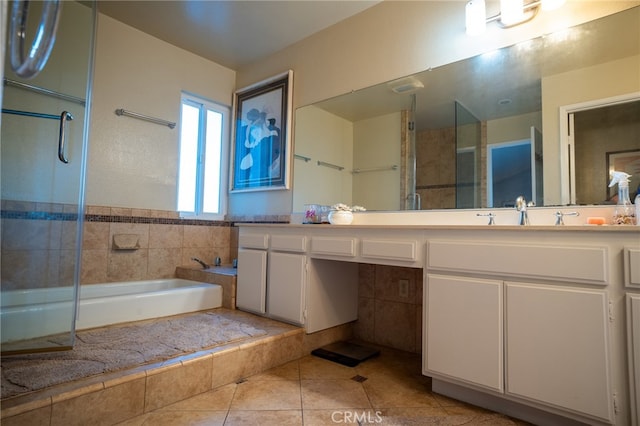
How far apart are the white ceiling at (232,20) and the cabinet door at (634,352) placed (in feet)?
7.84

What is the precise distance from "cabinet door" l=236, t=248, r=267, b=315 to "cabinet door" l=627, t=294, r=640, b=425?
6.53 feet

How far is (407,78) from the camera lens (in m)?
2.33

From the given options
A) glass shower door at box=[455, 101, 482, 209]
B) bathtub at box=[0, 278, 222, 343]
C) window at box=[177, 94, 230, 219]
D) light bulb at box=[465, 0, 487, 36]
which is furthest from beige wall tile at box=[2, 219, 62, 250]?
light bulb at box=[465, 0, 487, 36]

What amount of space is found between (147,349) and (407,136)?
6.73 feet

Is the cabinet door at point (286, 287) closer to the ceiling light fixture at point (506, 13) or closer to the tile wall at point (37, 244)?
the tile wall at point (37, 244)

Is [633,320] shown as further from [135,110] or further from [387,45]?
[135,110]

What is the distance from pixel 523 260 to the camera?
141 centimetres

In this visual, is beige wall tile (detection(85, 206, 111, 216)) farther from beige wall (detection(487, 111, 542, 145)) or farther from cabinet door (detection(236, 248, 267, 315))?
beige wall (detection(487, 111, 542, 145))

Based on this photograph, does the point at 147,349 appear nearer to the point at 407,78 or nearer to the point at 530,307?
the point at 530,307

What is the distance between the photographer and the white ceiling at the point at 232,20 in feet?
8.53

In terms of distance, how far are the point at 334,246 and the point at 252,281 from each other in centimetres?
83

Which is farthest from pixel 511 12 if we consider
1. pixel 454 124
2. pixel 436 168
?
pixel 436 168

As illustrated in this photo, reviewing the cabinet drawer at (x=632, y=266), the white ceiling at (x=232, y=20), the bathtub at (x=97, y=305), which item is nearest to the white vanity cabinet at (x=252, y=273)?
the bathtub at (x=97, y=305)

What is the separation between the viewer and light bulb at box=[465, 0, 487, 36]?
77.4 inches
